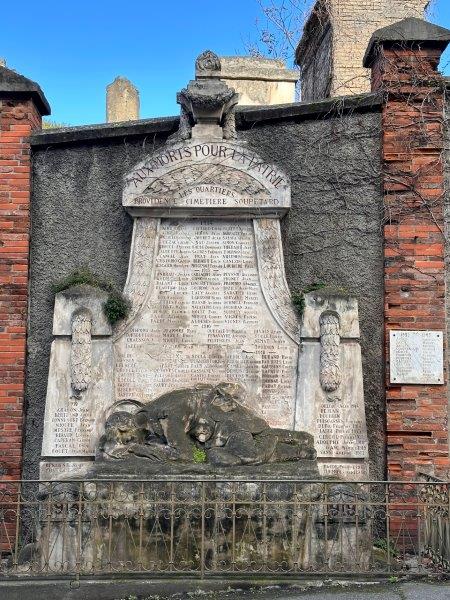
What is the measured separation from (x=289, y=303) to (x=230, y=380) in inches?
37.9

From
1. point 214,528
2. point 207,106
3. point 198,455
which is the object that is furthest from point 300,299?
point 214,528

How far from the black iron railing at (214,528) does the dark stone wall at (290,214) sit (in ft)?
6.65

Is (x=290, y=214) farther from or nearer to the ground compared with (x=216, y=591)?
farther from the ground

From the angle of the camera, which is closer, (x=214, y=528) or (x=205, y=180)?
(x=214, y=528)

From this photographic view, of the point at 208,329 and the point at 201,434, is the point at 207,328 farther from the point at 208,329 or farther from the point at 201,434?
the point at 201,434

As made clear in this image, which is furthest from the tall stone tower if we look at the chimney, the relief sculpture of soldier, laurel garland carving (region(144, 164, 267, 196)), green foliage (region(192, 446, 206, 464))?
green foliage (region(192, 446, 206, 464))

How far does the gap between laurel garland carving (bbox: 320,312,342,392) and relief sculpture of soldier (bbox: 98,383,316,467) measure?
1.86 ft

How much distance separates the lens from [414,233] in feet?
27.1

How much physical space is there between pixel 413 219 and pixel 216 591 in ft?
14.2

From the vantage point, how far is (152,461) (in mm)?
6926

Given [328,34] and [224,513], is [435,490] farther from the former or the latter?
[328,34]

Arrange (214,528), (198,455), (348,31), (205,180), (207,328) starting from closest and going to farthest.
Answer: (214,528) → (198,455) → (207,328) → (205,180) → (348,31)

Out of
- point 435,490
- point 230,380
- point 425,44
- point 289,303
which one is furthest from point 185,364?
point 425,44

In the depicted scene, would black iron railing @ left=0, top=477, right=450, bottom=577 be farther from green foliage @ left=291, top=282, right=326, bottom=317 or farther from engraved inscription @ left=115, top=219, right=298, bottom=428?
green foliage @ left=291, top=282, right=326, bottom=317
